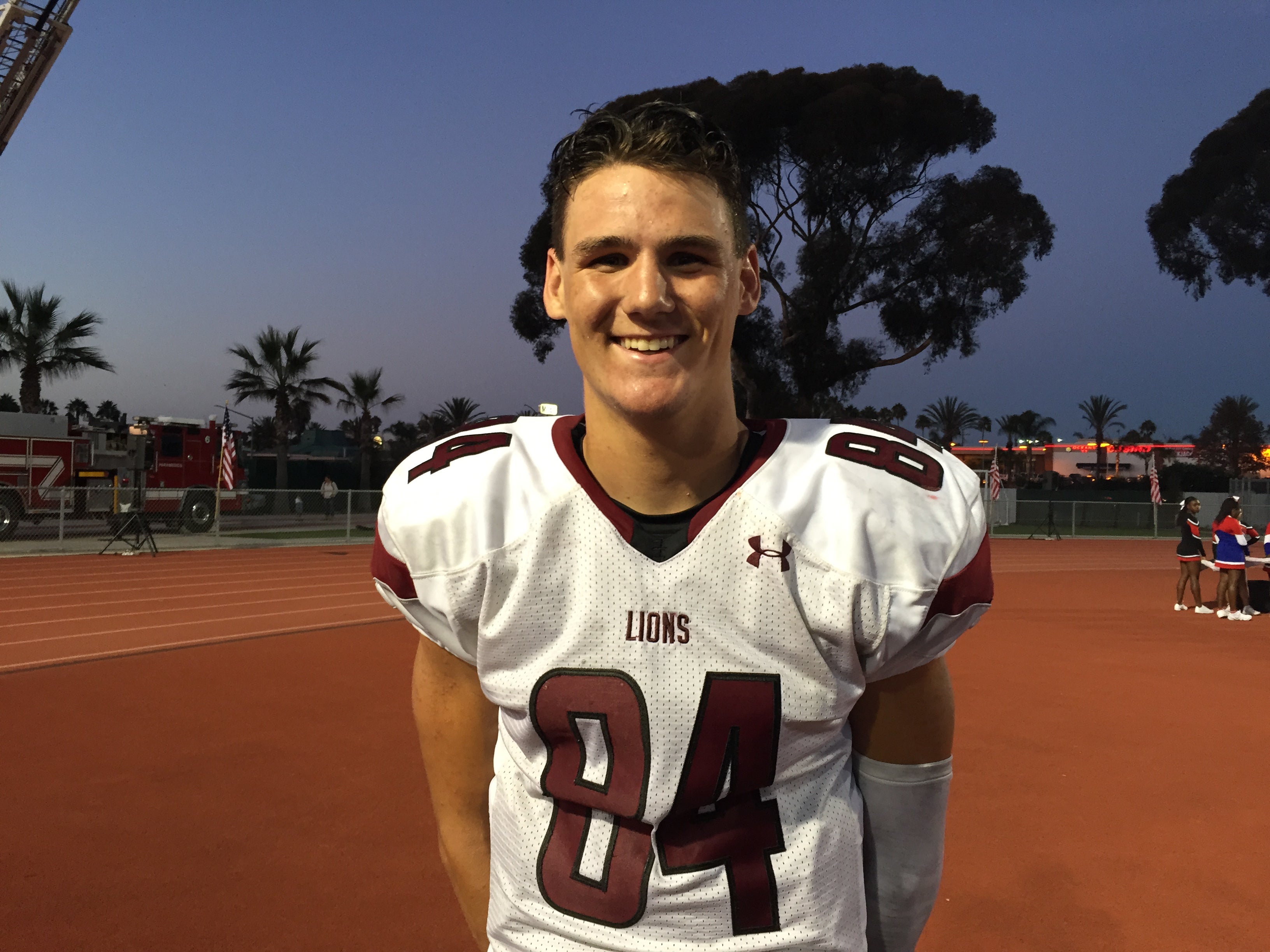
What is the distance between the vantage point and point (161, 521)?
72.0 ft

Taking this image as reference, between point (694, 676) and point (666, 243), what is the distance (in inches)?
28.3

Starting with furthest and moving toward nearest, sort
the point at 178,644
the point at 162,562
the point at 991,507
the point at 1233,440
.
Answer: the point at 1233,440
the point at 991,507
the point at 162,562
the point at 178,644

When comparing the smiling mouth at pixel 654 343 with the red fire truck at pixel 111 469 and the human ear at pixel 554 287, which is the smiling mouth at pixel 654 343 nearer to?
the human ear at pixel 554 287

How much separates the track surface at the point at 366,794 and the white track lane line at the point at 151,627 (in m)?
0.06

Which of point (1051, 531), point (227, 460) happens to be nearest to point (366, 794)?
point (227, 460)

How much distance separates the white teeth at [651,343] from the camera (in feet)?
4.69

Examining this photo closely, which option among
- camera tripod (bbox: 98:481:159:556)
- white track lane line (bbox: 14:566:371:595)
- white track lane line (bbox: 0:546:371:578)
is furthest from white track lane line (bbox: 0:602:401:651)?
camera tripod (bbox: 98:481:159:556)

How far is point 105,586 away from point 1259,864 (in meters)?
13.7

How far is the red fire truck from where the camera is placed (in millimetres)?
20328

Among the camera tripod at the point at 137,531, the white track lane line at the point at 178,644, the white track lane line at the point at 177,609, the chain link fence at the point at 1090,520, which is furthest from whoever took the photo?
the chain link fence at the point at 1090,520

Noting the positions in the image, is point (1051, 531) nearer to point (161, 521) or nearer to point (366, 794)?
point (161, 521)

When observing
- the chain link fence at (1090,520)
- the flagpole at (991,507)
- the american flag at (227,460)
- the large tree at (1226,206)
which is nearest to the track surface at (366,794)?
the american flag at (227,460)

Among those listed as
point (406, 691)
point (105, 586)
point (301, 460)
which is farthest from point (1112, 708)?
point (301, 460)

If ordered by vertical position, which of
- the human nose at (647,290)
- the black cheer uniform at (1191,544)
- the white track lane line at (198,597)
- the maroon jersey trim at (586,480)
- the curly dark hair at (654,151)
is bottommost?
the white track lane line at (198,597)
